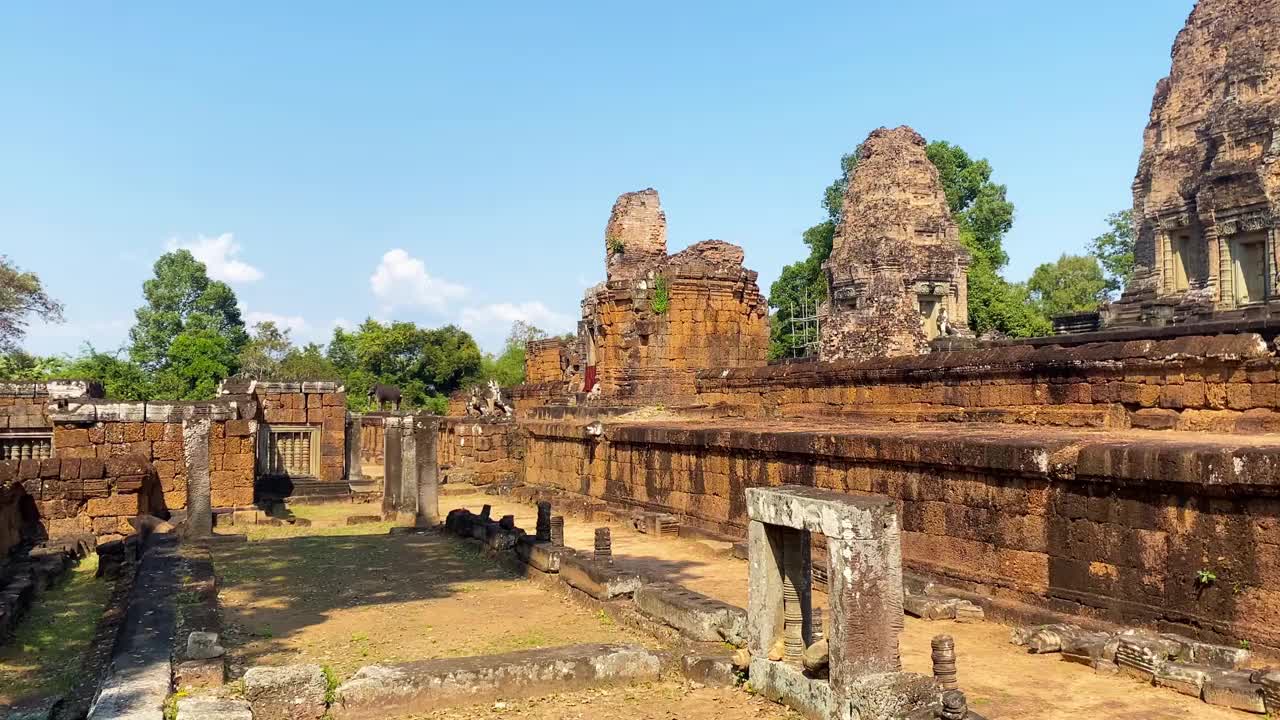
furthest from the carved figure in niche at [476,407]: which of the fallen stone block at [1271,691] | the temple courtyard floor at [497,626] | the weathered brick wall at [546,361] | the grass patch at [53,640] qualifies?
the fallen stone block at [1271,691]

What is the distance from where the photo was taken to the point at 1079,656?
265 inches

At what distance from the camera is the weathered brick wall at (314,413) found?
2359cm

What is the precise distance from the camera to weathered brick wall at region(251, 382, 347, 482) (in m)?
23.6

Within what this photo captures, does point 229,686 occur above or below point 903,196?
below

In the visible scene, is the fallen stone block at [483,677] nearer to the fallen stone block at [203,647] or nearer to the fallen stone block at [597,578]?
the fallen stone block at [203,647]

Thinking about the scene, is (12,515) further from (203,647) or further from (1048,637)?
(1048,637)

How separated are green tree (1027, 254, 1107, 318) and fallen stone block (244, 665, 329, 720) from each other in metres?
52.7

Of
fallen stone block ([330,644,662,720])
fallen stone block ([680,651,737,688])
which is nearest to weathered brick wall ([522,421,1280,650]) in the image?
fallen stone block ([680,651,737,688])

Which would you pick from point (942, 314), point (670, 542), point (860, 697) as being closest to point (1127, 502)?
point (860, 697)

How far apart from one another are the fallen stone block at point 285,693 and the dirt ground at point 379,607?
797mm

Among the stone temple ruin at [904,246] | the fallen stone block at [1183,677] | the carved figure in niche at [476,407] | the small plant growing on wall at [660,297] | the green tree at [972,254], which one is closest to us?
the fallen stone block at [1183,677]

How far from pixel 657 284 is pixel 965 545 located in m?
13.2

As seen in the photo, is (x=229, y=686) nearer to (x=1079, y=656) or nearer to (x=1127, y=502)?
(x=1079, y=656)

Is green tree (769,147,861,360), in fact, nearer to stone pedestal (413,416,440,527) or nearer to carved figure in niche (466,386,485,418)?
carved figure in niche (466,386,485,418)
